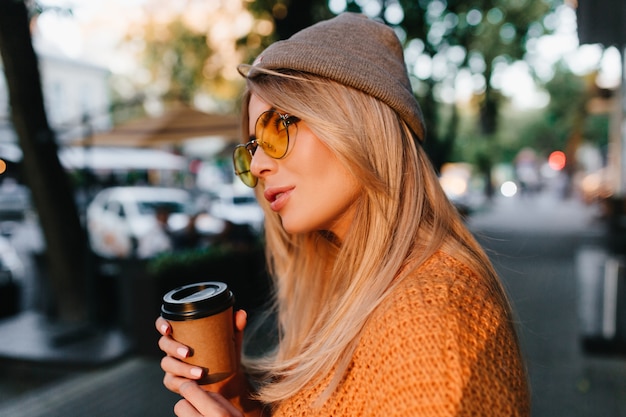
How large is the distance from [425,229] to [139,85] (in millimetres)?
35241

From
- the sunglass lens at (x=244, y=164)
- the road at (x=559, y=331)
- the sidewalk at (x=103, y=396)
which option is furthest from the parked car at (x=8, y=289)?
the sunglass lens at (x=244, y=164)

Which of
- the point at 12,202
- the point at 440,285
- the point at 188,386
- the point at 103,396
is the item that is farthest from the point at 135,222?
the point at 12,202

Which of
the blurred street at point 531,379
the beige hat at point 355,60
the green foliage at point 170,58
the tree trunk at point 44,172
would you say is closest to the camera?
the beige hat at point 355,60

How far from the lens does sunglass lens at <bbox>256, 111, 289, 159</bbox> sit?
1507mm

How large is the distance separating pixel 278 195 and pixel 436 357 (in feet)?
2.54

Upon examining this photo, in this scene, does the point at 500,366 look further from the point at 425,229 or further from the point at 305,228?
the point at 305,228

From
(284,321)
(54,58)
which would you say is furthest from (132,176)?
(284,321)

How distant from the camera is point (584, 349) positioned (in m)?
5.61

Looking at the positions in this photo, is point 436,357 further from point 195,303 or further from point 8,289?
point 8,289

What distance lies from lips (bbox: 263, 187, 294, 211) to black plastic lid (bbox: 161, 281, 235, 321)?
30cm

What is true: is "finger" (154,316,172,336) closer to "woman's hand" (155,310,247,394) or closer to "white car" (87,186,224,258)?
"woman's hand" (155,310,247,394)

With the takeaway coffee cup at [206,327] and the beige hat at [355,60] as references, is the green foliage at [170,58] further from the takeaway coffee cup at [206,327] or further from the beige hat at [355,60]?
the takeaway coffee cup at [206,327]

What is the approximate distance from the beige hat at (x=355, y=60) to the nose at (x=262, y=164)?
0.25 m

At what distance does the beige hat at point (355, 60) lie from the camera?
1.40m
